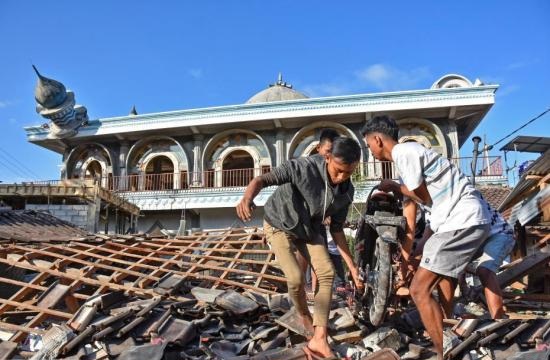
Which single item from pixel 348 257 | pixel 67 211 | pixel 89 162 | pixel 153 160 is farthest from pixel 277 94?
pixel 348 257

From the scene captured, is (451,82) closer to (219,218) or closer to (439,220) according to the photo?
(219,218)

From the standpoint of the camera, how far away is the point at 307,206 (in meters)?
2.93

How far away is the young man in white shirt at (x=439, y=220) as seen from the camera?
246 centimetres

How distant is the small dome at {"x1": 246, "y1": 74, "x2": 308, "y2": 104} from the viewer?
19859 mm

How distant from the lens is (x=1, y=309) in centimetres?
386

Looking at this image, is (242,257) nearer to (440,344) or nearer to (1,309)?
(1,309)

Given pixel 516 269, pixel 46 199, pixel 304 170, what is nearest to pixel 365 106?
pixel 46 199

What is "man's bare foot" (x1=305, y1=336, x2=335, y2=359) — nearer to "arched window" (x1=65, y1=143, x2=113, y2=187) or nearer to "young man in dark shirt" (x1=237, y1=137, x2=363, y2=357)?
"young man in dark shirt" (x1=237, y1=137, x2=363, y2=357)

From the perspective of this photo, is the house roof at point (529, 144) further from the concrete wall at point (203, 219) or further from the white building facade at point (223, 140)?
the concrete wall at point (203, 219)

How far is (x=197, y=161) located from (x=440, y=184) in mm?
15392

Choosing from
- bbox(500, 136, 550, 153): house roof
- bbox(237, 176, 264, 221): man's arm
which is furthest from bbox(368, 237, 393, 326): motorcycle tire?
bbox(500, 136, 550, 153): house roof

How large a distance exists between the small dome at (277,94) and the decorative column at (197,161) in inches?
135

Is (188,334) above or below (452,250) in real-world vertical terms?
below

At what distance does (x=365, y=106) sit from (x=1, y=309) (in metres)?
13.5
